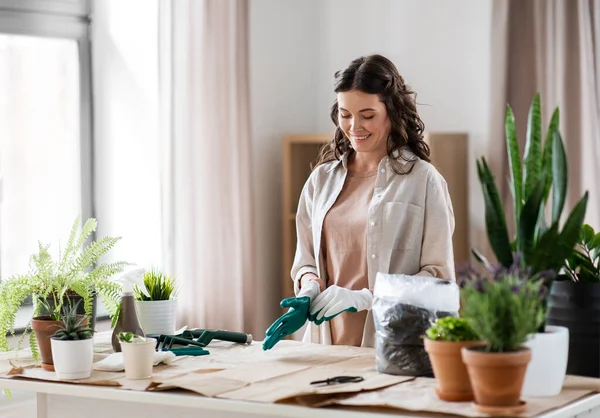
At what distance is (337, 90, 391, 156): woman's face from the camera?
284cm

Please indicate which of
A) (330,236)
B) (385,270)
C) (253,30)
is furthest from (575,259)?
(253,30)

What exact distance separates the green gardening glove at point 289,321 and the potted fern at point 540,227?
624 millimetres

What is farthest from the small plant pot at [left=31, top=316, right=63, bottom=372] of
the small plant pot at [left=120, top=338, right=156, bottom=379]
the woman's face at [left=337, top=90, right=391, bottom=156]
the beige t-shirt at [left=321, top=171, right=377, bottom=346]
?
the woman's face at [left=337, top=90, right=391, bottom=156]

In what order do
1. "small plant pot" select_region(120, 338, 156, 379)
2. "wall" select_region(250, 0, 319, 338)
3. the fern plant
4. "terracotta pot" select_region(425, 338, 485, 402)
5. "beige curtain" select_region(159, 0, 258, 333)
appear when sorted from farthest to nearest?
"wall" select_region(250, 0, 319, 338) → "beige curtain" select_region(159, 0, 258, 333) → the fern plant → "small plant pot" select_region(120, 338, 156, 379) → "terracotta pot" select_region(425, 338, 485, 402)

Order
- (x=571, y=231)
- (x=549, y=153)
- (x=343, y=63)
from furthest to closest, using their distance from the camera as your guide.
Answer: (x=343, y=63), (x=549, y=153), (x=571, y=231)

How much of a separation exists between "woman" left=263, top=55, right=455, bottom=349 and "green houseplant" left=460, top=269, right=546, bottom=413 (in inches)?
35.7

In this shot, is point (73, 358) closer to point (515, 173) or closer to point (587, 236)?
point (515, 173)

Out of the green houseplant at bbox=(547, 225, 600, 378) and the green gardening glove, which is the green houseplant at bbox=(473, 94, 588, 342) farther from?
the green gardening glove

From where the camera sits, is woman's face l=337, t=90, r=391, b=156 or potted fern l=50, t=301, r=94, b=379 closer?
potted fern l=50, t=301, r=94, b=379

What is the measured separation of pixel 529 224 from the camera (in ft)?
6.79

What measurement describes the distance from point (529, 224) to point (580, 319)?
30 cm

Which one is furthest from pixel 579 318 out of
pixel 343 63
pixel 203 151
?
pixel 343 63

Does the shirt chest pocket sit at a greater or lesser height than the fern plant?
greater

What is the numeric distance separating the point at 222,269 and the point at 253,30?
1217 millimetres
